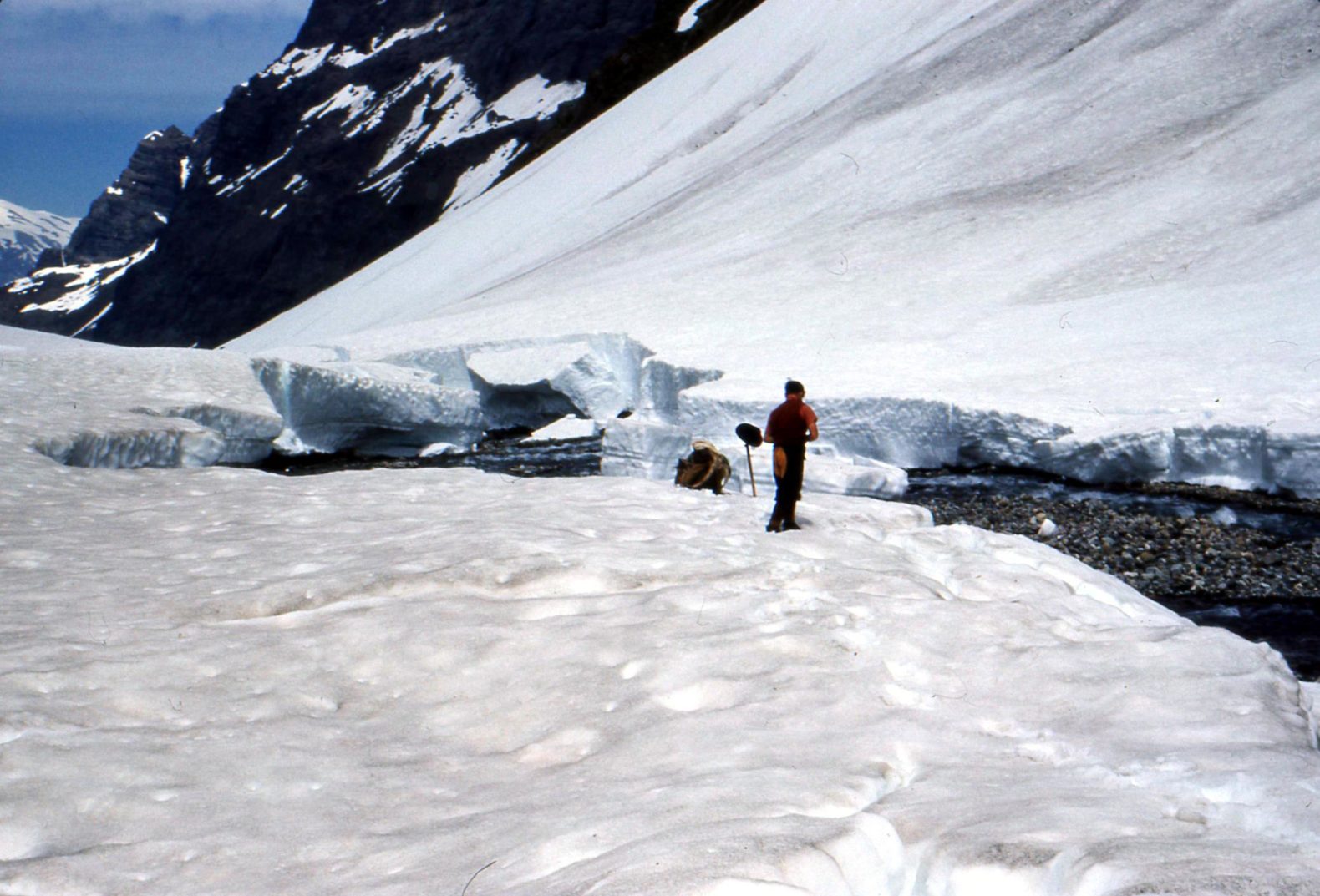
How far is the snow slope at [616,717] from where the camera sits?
1782 mm

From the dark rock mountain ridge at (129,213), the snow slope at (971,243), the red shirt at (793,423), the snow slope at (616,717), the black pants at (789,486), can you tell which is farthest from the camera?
the dark rock mountain ridge at (129,213)

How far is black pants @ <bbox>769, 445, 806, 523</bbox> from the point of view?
17.5ft

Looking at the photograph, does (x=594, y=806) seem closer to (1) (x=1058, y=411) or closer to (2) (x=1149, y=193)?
(1) (x=1058, y=411)

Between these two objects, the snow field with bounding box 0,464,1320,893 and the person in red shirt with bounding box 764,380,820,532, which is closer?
the snow field with bounding box 0,464,1320,893

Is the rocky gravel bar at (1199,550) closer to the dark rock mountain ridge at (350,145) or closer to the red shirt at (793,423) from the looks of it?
the red shirt at (793,423)

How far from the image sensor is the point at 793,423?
19.1 feet

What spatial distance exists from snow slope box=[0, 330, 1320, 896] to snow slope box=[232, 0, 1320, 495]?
4.66 m

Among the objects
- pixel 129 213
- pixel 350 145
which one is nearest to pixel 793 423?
pixel 350 145

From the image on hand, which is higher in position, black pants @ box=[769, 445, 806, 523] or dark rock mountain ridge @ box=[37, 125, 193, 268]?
dark rock mountain ridge @ box=[37, 125, 193, 268]

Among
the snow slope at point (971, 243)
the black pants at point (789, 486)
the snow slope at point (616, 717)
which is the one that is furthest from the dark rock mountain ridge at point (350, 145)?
the snow slope at point (616, 717)

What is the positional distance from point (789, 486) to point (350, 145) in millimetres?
72592

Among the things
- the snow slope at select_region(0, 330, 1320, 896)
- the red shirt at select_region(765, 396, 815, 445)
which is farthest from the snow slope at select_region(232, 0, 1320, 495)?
the snow slope at select_region(0, 330, 1320, 896)

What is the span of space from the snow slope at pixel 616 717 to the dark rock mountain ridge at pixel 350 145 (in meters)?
49.7

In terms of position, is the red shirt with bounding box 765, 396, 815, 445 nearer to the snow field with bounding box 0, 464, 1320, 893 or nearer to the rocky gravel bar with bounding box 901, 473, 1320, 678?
the snow field with bounding box 0, 464, 1320, 893
